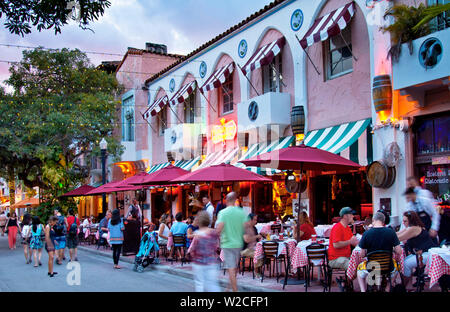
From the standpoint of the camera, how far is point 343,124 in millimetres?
14828

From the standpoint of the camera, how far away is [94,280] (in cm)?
1159

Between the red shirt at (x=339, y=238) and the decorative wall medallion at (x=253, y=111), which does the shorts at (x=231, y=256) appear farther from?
the decorative wall medallion at (x=253, y=111)

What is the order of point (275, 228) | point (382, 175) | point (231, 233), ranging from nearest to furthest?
point (231, 233) → point (382, 175) → point (275, 228)

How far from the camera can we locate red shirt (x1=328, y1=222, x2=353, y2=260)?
8.65m

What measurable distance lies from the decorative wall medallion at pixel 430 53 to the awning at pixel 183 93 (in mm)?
13172

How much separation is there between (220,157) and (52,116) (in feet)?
29.2

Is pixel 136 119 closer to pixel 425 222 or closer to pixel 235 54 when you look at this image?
pixel 235 54

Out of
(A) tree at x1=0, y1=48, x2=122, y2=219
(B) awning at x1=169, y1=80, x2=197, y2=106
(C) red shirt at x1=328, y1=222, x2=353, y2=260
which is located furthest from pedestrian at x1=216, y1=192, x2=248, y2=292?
(A) tree at x1=0, y1=48, x2=122, y2=219

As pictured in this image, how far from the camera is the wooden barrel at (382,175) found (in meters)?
12.7

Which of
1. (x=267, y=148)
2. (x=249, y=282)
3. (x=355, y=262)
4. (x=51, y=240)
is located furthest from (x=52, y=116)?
(x=355, y=262)

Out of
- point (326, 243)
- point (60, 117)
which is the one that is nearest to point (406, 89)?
point (326, 243)

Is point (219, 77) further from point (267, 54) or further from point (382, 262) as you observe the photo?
point (382, 262)

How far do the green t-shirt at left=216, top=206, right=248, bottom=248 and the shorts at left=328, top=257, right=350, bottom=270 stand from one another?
193 centimetres

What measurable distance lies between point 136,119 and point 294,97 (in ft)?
47.2
